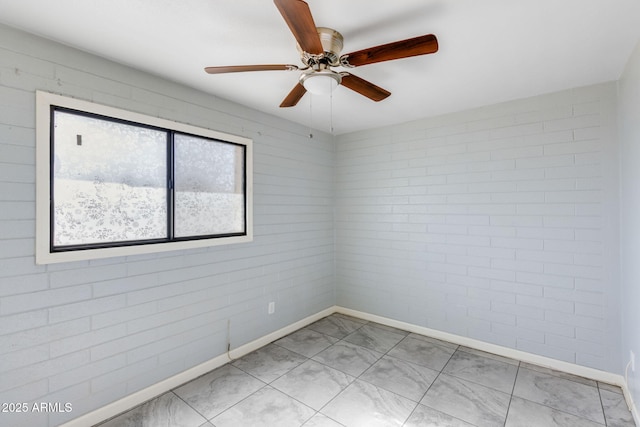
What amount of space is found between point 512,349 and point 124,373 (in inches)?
141

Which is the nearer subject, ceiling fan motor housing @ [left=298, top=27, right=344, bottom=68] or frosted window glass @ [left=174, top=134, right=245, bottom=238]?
ceiling fan motor housing @ [left=298, top=27, right=344, bottom=68]

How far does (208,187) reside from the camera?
112 inches

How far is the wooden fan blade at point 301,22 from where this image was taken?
1.22 metres

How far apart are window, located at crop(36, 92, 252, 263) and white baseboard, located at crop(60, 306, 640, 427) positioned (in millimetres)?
1126

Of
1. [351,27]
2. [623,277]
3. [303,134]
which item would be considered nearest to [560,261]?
[623,277]

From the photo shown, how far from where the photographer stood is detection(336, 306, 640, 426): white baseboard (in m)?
2.46

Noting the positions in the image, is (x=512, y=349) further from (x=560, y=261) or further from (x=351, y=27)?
(x=351, y=27)

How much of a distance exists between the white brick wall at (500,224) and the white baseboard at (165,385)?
4.87 ft

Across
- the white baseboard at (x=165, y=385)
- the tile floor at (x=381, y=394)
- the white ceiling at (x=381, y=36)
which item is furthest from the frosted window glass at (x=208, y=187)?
the tile floor at (x=381, y=394)

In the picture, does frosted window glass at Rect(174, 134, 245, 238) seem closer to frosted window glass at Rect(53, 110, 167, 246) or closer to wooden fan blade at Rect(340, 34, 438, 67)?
frosted window glass at Rect(53, 110, 167, 246)

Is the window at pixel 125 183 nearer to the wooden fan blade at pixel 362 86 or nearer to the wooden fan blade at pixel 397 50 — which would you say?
the wooden fan blade at pixel 362 86

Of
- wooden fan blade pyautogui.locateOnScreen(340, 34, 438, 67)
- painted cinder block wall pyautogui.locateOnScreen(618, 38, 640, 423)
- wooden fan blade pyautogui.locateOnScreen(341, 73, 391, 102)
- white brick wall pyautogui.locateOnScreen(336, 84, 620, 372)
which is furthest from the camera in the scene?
white brick wall pyautogui.locateOnScreen(336, 84, 620, 372)

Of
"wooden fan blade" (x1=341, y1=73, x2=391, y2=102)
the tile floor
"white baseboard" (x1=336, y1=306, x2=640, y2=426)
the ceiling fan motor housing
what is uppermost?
the ceiling fan motor housing

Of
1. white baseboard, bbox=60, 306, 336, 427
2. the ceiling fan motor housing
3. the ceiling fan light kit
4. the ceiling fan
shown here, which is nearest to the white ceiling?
the ceiling fan motor housing
